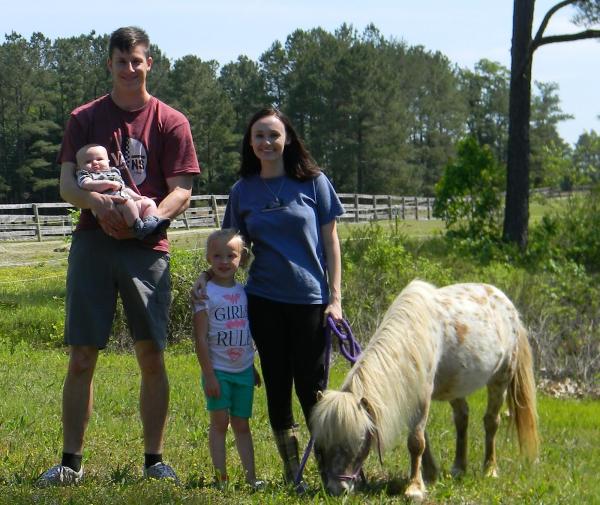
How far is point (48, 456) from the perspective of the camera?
5.41 m

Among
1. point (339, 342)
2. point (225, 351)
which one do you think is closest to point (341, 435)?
point (339, 342)

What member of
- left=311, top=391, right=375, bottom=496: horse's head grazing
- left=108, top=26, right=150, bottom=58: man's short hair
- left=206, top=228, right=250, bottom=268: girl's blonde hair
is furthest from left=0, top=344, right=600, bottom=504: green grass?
left=108, top=26, right=150, bottom=58: man's short hair

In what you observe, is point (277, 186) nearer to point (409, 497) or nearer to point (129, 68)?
point (129, 68)

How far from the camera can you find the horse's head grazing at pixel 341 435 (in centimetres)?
444

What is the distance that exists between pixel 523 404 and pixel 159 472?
102 inches

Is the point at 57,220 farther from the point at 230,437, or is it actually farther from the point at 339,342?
the point at 339,342

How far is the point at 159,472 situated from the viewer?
4.84m

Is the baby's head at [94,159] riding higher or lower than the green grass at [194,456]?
higher

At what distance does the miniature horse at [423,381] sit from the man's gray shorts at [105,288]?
3.34 feet

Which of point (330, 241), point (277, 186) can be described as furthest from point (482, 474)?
point (277, 186)

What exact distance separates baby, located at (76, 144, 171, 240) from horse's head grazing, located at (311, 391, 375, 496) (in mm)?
1211

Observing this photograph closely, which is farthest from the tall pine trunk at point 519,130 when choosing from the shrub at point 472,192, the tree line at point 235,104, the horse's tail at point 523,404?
the tree line at point 235,104

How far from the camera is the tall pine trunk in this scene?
1781 centimetres

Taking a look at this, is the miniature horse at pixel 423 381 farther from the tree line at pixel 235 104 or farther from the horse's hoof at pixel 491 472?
the tree line at pixel 235 104
